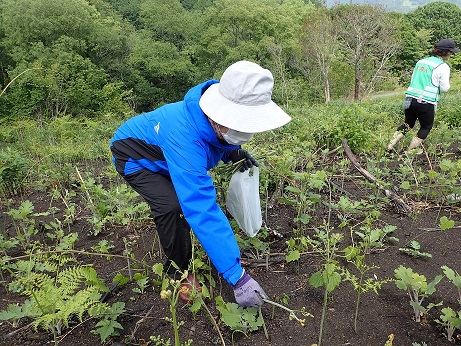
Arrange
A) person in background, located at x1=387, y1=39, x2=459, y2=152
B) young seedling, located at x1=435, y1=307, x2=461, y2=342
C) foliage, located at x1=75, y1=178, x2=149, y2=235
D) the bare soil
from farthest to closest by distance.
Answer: person in background, located at x1=387, y1=39, x2=459, y2=152, foliage, located at x1=75, y1=178, x2=149, y2=235, the bare soil, young seedling, located at x1=435, y1=307, x2=461, y2=342

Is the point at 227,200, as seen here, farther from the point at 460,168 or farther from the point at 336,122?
the point at 336,122

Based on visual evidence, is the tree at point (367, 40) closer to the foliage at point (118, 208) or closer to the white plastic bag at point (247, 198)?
the foliage at point (118, 208)

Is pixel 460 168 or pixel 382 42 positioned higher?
pixel 460 168

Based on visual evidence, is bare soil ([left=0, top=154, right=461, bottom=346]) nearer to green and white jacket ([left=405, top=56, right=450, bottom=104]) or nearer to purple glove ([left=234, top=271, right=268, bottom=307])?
purple glove ([left=234, top=271, right=268, bottom=307])

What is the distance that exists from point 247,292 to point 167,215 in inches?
23.0

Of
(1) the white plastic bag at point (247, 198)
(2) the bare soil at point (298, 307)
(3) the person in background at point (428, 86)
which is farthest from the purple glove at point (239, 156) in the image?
(3) the person in background at point (428, 86)

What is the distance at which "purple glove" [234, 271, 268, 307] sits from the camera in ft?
5.46

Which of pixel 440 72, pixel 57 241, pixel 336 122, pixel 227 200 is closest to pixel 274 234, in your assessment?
pixel 227 200

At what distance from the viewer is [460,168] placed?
265 cm

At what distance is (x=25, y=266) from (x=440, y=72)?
4749 mm

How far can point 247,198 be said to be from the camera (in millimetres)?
2154

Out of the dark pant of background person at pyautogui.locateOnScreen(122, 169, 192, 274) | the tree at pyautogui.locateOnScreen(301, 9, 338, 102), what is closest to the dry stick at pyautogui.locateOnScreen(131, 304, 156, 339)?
the dark pant of background person at pyautogui.locateOnScreen(122, 169, 192, 274)

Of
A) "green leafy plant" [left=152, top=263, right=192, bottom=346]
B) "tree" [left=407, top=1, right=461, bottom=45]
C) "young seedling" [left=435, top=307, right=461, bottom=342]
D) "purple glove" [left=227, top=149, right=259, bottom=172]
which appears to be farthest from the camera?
"tree" [left=407, top=1, right=461, bottom=45]

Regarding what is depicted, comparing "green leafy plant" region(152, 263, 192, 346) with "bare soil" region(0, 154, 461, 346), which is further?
"bare soil" region(0, 154, 461, 346)
